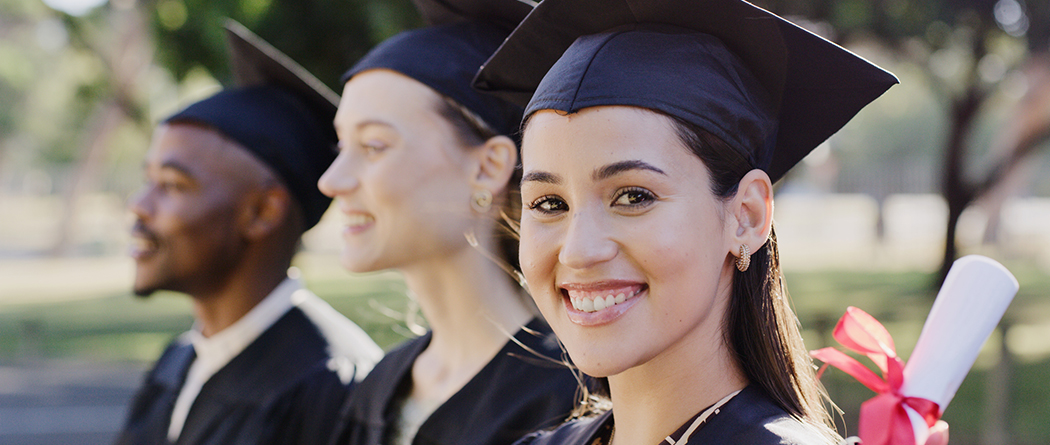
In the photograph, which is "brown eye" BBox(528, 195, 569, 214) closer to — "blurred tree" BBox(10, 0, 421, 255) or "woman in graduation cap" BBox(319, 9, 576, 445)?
"woman in graduation cap" BBox(319, 9, 576, 445)

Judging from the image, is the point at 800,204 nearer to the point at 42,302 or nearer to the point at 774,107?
the point at 42,302

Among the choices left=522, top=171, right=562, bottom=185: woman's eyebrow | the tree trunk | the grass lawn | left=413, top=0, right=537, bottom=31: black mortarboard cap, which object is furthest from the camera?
the tree trunk

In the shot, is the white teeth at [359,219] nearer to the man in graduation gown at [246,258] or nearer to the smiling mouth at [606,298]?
the man in graduation gown at [246,258]

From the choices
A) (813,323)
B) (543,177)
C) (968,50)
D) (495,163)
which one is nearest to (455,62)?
(495,163)

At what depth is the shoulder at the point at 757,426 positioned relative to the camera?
1614 millimetres

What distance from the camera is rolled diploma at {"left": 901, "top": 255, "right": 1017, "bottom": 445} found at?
5.39ft

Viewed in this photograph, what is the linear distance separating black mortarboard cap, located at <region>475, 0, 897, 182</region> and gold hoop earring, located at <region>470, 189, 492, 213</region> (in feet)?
2.57

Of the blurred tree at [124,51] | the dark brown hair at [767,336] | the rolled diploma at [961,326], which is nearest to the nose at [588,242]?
the dark brown hair at [767,336]

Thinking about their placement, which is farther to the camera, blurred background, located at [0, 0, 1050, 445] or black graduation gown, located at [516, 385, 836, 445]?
blurred background, located at [0, 0, 1050, 445]

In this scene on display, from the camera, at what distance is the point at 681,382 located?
175 centimetres

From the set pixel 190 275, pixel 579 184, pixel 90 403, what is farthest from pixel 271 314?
pixel 90 403

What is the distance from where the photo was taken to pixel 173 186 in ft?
11.1

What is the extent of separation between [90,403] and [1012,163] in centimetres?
1133

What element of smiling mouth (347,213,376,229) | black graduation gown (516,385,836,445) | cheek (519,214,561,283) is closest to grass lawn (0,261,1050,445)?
smiling mouth (347,213,376,229)
